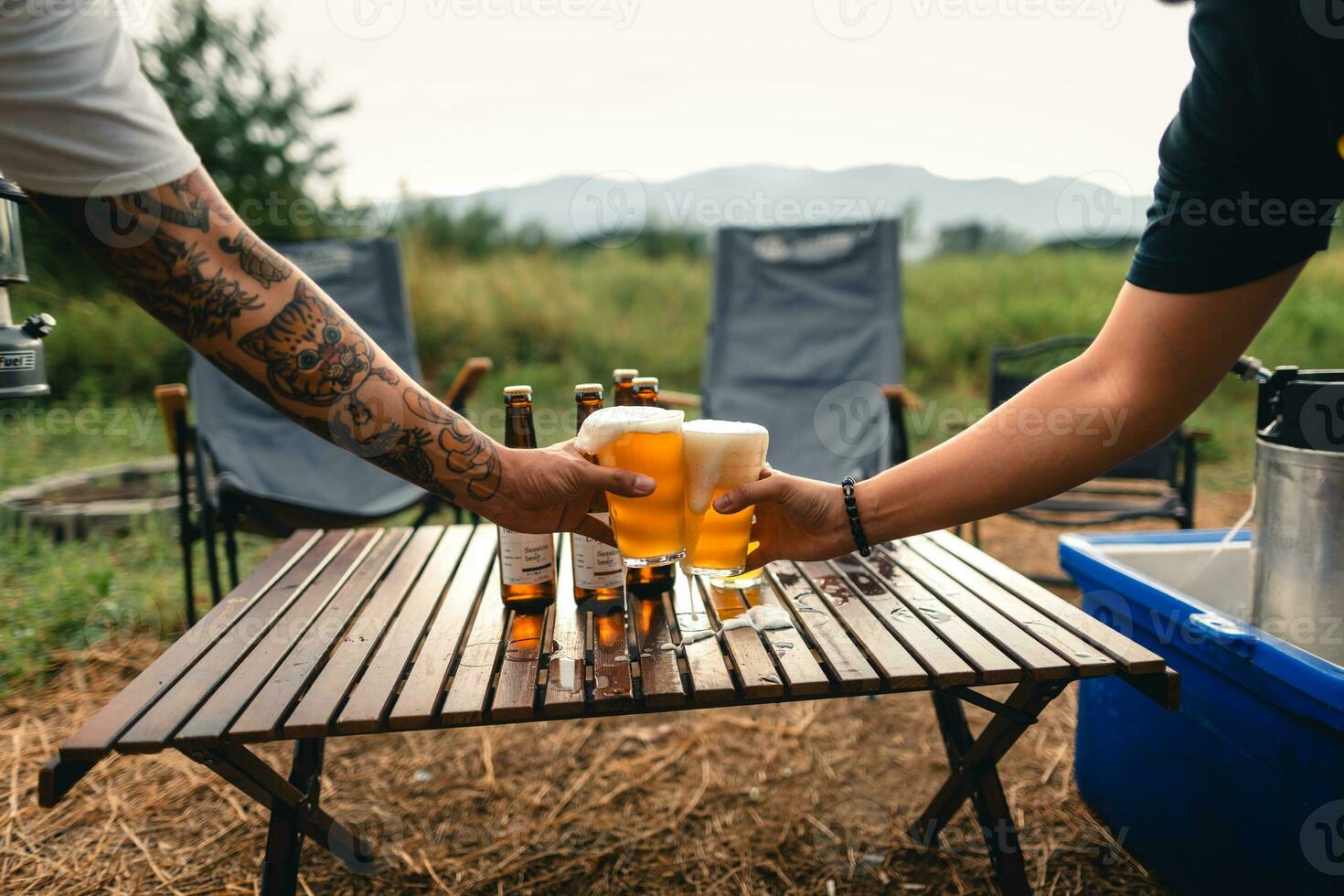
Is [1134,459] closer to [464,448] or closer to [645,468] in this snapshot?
[645,468]

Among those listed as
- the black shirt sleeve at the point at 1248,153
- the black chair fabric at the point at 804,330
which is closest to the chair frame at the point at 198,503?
the black chair fabric at the point at 804,330

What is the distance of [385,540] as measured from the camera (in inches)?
75.5

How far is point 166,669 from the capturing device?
1.21 m

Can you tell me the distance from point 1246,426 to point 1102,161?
4.44m

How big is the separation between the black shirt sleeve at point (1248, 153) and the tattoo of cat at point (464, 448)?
106 cm

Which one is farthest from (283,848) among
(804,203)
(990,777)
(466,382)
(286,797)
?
(804,203)

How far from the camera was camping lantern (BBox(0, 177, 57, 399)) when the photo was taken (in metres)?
1.66

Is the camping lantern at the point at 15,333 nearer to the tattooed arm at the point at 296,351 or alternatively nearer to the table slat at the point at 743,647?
the tattooed arm at the point at 296,351

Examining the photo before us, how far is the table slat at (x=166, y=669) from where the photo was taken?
993 mm

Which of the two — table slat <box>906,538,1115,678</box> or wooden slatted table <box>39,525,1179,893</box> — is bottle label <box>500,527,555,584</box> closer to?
Answer: wooden slatted table <box>39,525,1179,893</box>

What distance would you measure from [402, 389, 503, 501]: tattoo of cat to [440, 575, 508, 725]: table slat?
0.25 m

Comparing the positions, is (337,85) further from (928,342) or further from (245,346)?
(245,346)

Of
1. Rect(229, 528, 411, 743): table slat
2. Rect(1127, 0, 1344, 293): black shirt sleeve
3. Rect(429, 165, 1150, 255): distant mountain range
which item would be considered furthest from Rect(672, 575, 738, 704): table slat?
Rect(429, 165, 1150, 255): distant mountain range

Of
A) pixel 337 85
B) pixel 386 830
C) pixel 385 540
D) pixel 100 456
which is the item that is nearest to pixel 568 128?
pixel 337 85
